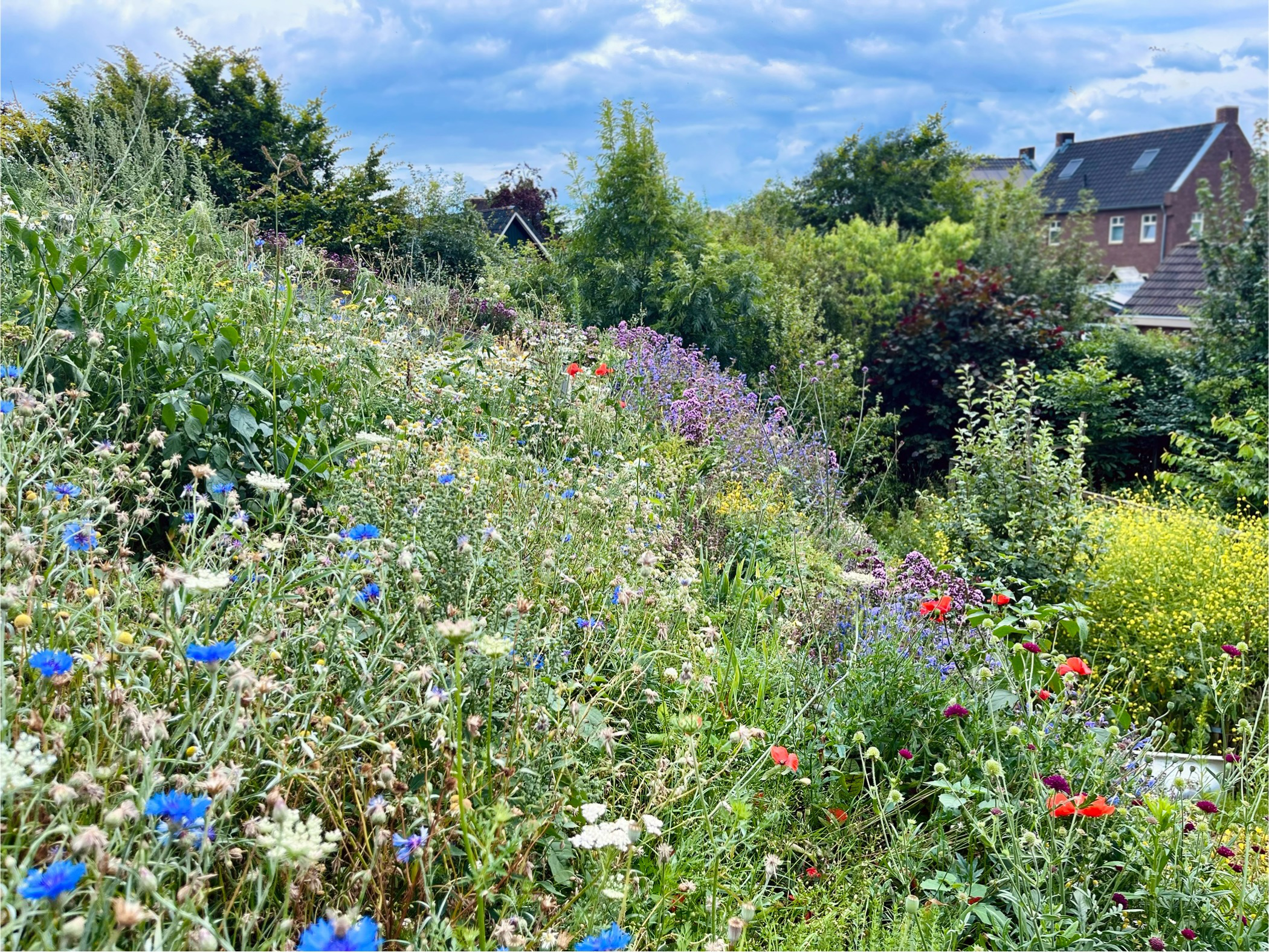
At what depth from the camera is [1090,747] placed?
2.24 meters

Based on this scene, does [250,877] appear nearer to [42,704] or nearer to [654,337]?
[42,704]

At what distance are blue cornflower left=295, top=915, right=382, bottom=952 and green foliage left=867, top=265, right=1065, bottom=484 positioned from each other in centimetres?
897

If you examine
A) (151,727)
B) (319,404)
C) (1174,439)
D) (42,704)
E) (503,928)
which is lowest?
(1174,439)

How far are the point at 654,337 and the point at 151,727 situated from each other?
19.5 feet

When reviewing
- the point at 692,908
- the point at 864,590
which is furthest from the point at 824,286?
the point at 692,908

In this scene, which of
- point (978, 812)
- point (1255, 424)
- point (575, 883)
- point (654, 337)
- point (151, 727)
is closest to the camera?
point (151, 727)

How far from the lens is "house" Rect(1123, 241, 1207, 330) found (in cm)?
1723

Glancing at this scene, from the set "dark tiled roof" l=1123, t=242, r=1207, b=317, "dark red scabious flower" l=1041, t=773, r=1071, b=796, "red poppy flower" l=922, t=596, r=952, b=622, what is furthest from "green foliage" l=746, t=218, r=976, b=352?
"dark red scabious flower" l=1041, t=773, r=1071, b=796

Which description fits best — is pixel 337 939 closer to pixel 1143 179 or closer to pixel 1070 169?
pixel 1143 179

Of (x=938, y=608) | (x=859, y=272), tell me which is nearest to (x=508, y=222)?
(x=859, y=272)

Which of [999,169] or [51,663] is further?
[999,169]

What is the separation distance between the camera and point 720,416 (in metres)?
5.39

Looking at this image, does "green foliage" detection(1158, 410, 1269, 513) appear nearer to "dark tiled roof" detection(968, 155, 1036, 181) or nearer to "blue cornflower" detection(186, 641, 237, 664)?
Answer: "blue cornflower" detection(186, 641, 237, 664)

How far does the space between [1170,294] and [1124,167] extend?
71.4ft
